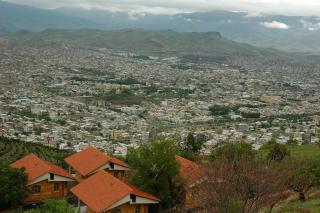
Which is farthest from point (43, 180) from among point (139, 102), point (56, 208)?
point (139, 102)

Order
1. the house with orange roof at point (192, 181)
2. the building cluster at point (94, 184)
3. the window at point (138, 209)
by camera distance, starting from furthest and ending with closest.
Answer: the window at point (138, 209)
the building cluster at point (94, 184)
the house with orange roof at point (192, 181)

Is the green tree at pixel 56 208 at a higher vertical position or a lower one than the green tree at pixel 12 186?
higher

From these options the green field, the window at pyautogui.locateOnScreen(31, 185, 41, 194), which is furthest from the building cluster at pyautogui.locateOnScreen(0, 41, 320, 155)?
the green field

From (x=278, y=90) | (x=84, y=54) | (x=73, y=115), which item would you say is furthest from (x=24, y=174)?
(x=84, y=54)

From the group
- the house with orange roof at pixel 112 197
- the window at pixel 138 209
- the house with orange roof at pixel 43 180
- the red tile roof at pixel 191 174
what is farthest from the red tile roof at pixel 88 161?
the window at pixel 138 209

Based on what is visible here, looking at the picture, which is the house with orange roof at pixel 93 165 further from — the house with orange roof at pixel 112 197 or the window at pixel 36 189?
the house with orange roof at pixel 112 197

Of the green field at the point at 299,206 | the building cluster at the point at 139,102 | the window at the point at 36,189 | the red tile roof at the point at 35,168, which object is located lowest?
the building cluster at the point at 139,102

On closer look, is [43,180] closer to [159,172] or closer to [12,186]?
[12,186]

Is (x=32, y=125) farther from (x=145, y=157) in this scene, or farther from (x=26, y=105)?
(x=145, y=157)
